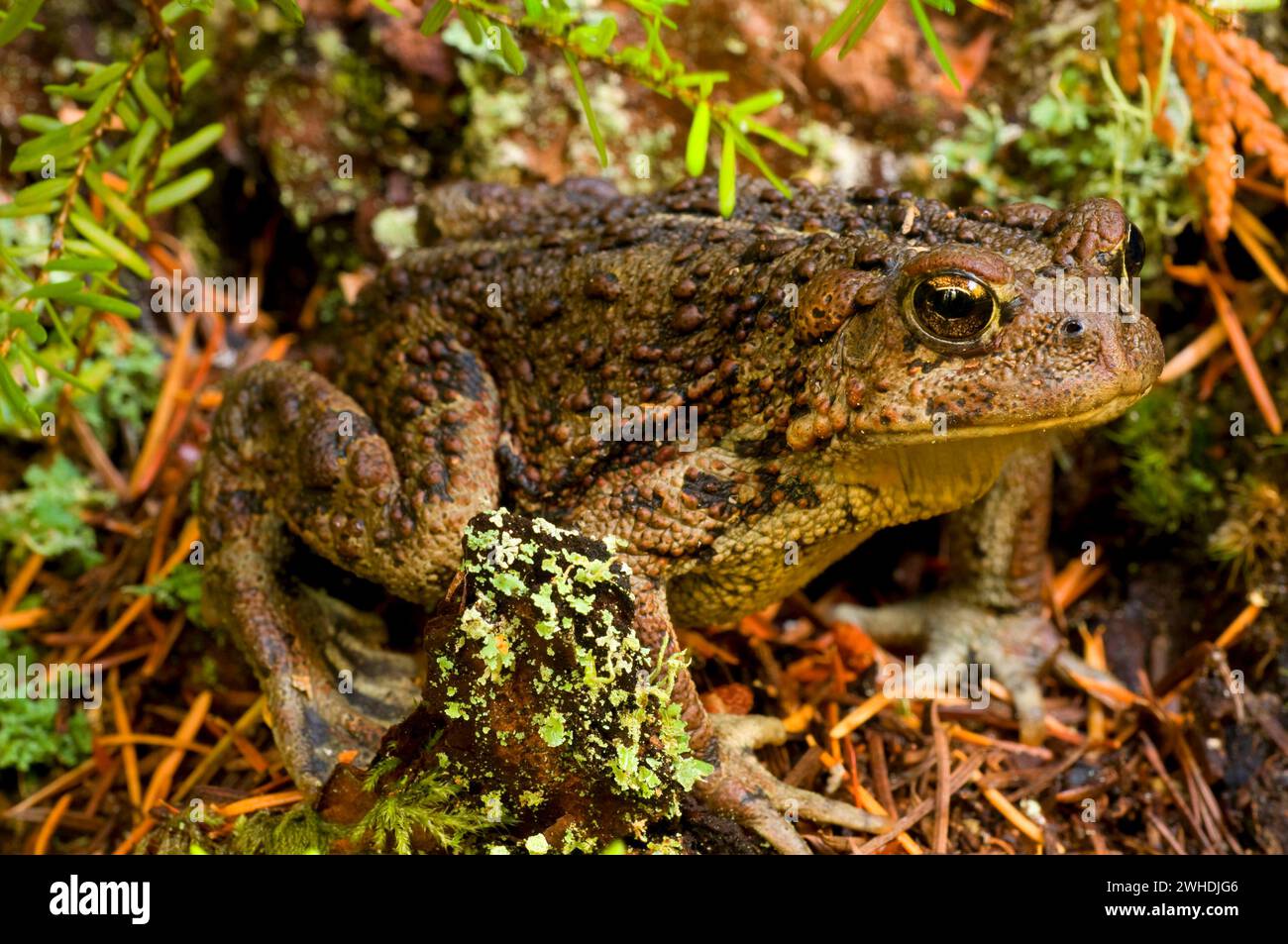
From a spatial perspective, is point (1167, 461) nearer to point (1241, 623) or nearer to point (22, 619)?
point (1241, 623)

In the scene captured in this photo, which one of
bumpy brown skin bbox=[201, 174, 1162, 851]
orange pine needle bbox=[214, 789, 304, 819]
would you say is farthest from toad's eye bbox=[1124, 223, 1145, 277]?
orange pine needle bbox=[214, 789, 304, 819]

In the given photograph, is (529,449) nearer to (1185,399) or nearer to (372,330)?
(372,330)

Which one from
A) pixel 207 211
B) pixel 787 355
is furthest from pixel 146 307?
pixel 787 355

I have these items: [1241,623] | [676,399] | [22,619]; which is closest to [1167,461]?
[1241,623]

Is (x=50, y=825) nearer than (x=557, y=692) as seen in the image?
No

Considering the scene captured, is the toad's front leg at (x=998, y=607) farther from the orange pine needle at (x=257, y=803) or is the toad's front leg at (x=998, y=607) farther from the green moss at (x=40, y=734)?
the green moss at (x=40, y=734)

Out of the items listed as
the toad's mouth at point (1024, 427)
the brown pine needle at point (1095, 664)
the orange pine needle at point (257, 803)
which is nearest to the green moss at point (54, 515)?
the orange pine needle at point (257, 803)

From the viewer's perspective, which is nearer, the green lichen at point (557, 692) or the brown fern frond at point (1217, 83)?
the green lichen at point (557, 692)

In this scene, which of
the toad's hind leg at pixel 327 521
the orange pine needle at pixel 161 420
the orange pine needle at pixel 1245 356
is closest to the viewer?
the toad's hind leg at pixel 327 521
